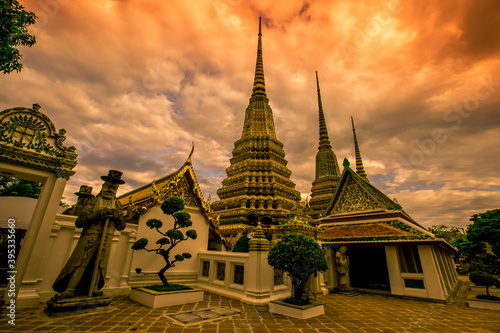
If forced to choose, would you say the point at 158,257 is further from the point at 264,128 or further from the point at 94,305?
the point at 264,128

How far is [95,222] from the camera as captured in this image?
6434mm

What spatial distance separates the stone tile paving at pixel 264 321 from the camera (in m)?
5.01

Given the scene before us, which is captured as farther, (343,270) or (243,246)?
(343,270)

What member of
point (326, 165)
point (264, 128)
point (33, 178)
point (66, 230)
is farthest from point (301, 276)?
point (326, 165)

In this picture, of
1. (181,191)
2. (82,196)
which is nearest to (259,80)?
(181,191)

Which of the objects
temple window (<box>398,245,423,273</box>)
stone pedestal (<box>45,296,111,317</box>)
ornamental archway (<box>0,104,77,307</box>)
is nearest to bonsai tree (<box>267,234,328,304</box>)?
stone pedestal (<box>45,296,111,317</box>)

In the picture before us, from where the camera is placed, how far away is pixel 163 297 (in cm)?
698

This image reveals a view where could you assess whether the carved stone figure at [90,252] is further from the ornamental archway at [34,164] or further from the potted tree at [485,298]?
the potted tree at [485,298]

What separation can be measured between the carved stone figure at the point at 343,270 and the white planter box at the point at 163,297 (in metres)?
6.78

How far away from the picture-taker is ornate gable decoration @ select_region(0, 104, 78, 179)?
7.01 m

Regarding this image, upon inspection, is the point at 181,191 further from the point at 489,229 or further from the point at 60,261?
the point at 489,229

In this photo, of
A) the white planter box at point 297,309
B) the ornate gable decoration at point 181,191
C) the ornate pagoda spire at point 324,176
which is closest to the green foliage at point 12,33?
the ornate gable decoration at point 181,191

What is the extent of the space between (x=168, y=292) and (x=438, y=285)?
10.6m

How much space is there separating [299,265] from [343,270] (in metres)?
5.40
